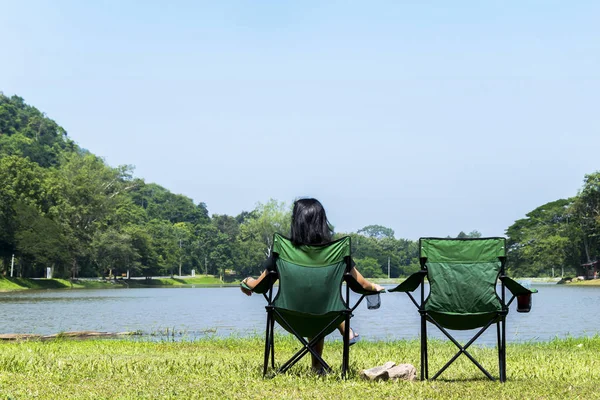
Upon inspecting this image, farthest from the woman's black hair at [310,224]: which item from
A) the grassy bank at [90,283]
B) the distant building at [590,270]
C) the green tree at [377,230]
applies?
the green tree at [377,230]

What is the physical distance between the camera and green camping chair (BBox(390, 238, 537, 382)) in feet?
17.7

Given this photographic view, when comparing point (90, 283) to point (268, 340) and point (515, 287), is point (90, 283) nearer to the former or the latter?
point (268, 340)

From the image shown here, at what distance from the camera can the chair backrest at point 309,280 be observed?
5.39 m

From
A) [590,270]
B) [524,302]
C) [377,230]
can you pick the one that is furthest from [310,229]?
[377,230]

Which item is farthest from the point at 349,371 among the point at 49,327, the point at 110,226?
the point at 110,226

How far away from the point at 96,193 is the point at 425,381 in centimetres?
7210

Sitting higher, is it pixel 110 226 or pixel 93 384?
pixel 110 226

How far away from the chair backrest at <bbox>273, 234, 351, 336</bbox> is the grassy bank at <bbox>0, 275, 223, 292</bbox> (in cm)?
5185

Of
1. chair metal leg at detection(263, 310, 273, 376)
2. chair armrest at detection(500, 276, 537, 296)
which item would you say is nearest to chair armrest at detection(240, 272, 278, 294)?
chair metal leg at detection(263, 310, 273, 376)

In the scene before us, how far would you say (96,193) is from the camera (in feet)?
243

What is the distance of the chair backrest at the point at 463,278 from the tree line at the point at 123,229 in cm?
5569

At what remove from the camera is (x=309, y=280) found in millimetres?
5434

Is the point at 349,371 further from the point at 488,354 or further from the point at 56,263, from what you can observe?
the point at 56,263

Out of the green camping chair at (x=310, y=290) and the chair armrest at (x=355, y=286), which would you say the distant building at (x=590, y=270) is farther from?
the green camping chair at (x=310, y=290)
